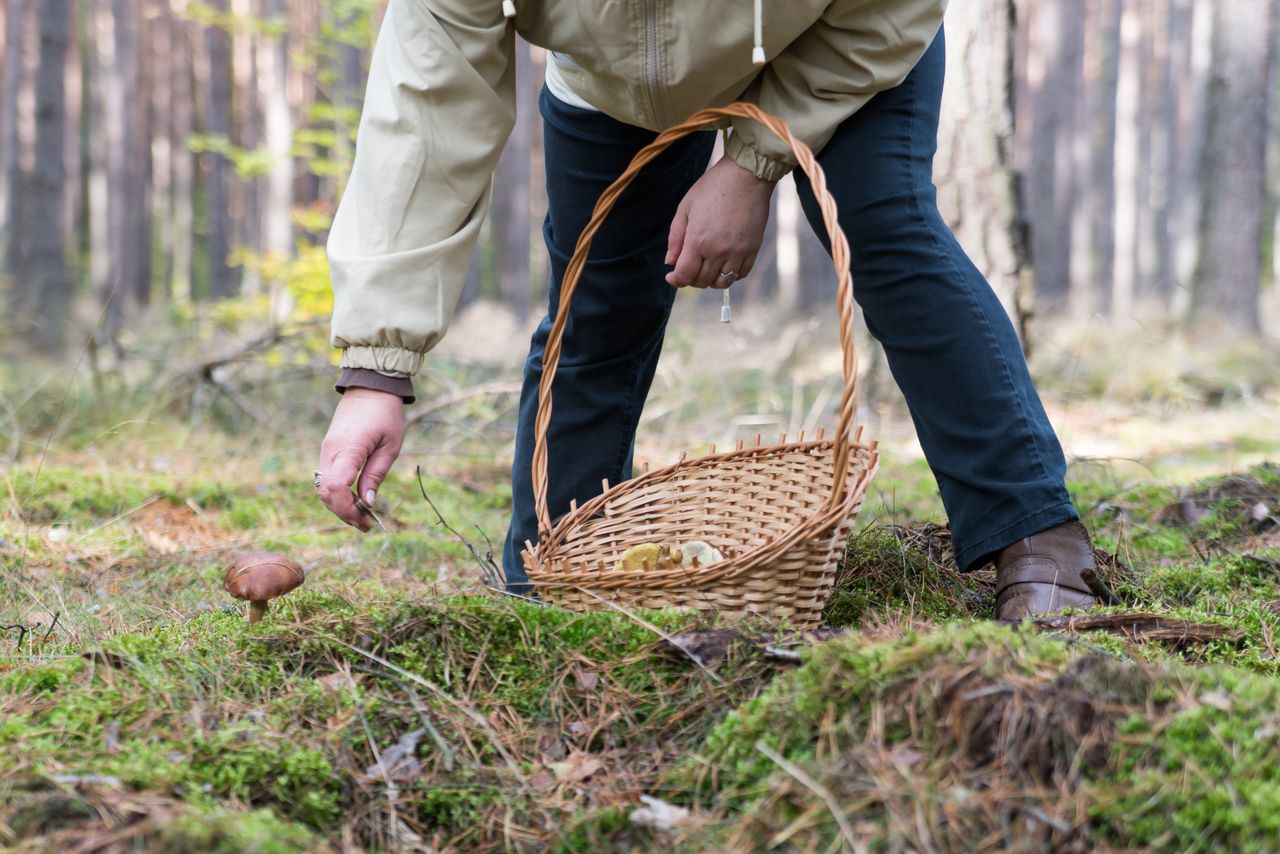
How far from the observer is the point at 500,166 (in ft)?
66.4

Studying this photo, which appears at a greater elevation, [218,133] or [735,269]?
[218,133]

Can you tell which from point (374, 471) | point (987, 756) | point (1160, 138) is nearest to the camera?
point (987, 756)

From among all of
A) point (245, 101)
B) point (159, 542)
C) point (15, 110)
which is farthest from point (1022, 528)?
point (15, 110)

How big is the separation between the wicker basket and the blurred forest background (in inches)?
66.0

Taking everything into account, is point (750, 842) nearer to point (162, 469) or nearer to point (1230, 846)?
point (1230, 846)

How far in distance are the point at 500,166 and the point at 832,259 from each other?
19365 millimetres

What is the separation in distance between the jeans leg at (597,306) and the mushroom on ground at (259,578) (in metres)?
0.64

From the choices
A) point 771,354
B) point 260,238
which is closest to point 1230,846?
point 771,354

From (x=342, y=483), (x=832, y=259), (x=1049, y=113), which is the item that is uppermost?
(x=1049, y=113)

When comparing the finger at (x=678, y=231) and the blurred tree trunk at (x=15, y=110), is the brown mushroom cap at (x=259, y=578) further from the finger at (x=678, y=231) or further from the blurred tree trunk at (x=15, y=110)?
the blurred tree trunk at (x=15, y=110)

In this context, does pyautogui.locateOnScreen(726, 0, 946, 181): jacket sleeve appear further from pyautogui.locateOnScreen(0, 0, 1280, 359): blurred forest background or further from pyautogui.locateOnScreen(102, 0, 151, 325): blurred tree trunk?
pyautogui.locateOnScreen(102, 0, 151, 325): blurred tree trunk

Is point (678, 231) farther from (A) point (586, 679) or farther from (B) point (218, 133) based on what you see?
(B) point (218, 133)

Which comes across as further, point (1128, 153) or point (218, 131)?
point (1128, 153)

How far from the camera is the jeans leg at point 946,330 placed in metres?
1.96
